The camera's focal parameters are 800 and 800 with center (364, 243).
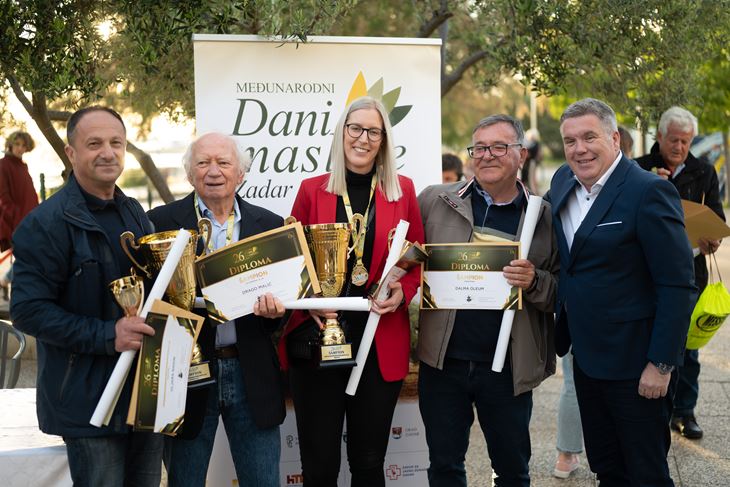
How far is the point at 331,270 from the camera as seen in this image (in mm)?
3326

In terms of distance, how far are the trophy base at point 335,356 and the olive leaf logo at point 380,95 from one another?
187cm

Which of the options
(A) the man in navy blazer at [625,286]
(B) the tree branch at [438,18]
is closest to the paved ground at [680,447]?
(A) the man in navy blazer at [625,286]

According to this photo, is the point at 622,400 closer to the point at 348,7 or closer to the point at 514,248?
the point at 514,248

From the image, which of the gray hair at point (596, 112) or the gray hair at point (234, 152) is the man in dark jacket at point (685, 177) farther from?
the gray hair at point (234, 152)

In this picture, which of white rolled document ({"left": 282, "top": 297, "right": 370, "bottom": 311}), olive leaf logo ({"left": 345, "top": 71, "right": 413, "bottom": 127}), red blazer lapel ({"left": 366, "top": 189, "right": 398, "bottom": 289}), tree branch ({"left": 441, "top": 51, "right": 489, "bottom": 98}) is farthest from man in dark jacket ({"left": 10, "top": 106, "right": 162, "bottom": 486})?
tree branch ({"left": 441, "top": 51, "right": 489, "bottom": 98})

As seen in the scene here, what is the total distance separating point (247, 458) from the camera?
3.35 meters

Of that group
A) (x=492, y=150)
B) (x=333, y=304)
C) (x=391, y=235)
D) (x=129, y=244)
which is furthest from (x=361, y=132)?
(x=129, y=244)

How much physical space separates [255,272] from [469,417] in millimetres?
1250

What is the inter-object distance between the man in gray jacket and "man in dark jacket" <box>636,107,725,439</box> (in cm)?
211

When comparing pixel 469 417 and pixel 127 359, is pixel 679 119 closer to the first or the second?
pixel 469 417

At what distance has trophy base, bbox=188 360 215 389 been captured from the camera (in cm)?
306

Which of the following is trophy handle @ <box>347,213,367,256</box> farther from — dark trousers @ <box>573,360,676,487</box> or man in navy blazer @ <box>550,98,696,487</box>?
dark trousers @ <box>573,360,676,487</box>

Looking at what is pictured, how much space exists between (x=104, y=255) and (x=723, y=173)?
2772 cm

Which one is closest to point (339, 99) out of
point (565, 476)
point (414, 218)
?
point (414, 218)
